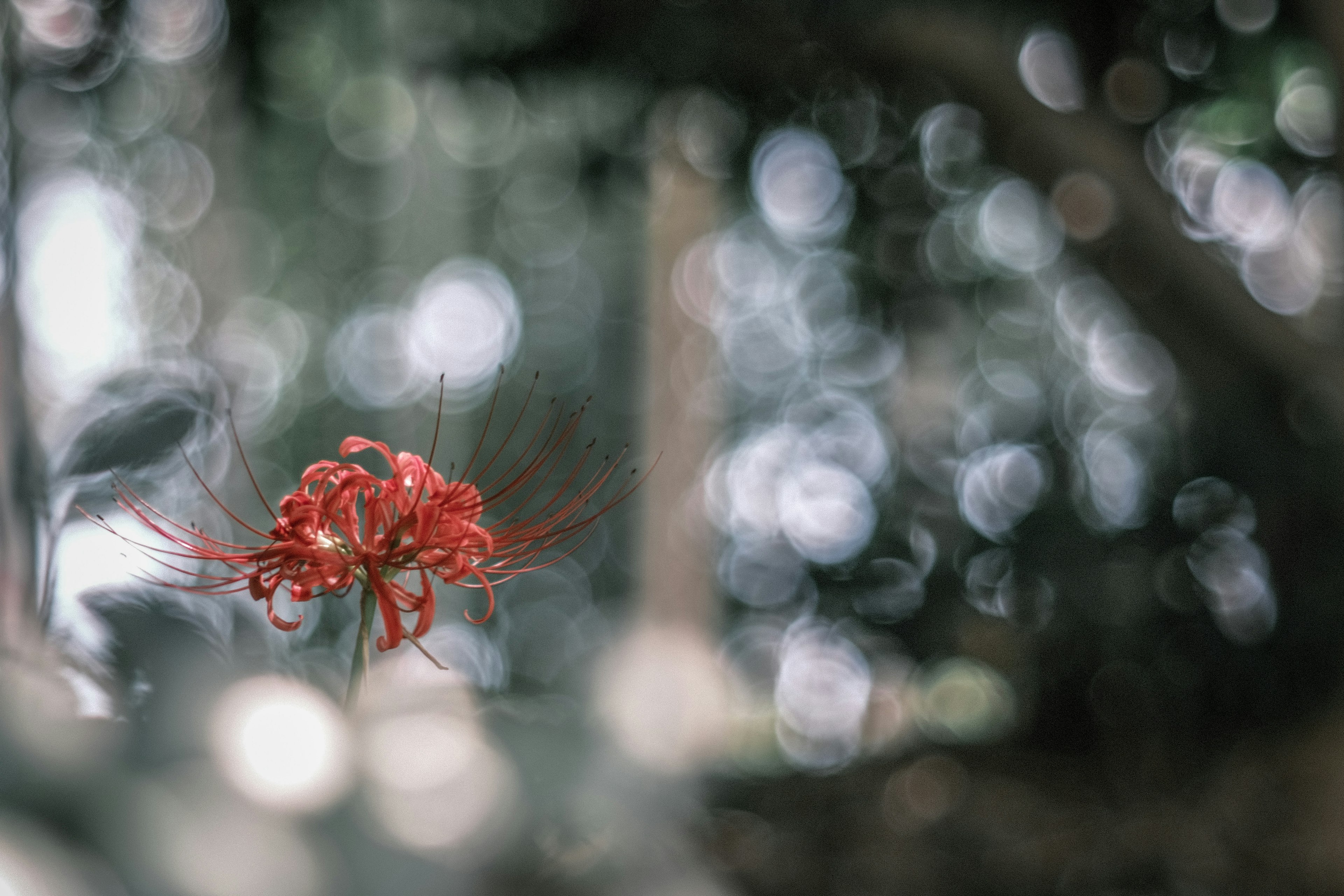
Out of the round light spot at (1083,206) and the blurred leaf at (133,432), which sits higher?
the round light spot at (1083,206)

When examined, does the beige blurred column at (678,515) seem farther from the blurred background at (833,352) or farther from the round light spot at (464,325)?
the round light spot at (464,325)

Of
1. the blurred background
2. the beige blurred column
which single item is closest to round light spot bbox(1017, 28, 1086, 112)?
the blurred background

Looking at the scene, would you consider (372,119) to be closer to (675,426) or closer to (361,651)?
(675,426)

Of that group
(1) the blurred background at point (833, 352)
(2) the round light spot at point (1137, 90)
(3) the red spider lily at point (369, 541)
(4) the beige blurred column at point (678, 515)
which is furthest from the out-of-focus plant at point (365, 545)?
(2) the round light spot at point (1137, 90)

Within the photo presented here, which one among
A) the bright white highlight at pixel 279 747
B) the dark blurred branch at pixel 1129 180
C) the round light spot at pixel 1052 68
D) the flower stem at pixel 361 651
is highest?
the round light spot at pixel 1052 68

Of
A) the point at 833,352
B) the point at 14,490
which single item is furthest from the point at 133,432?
the point at 833,352

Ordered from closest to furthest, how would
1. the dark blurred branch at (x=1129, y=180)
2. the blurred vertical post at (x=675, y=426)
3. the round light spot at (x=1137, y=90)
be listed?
the dark blurred branch at (x=1129, y=180)
the round light spot at (x=1137, y=90)
the blurred vertical post at (x=675, y=426)
